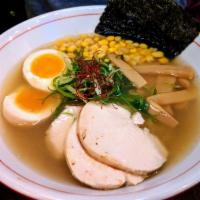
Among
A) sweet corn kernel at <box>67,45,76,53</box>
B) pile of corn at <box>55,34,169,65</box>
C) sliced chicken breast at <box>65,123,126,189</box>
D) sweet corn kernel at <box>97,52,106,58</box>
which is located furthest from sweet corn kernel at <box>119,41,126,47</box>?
sliced chicken breast at <box>65,123,126,189</box>

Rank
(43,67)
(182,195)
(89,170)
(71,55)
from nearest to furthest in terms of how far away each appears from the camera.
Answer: (89,170)
(182,195)
(43,67)
(71,55)

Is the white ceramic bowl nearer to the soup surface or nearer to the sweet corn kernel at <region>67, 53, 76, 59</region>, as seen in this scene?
the soup surface

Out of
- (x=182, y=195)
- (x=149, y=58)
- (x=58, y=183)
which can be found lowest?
(x=182, y=195)

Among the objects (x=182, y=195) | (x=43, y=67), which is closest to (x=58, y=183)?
(x=182, y=195)

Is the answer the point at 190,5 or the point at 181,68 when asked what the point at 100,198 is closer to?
the point at 181,68

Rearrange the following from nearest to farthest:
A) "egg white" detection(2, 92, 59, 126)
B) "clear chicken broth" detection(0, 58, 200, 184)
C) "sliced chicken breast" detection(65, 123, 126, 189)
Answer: "sliced chicken breast" detection(65, 123, 126, 189), "clear chicken broth" detection(0, 58, 200, 184), "egg white" detection(2, 92, 59, 126)

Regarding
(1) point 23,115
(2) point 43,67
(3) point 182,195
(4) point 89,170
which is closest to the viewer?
(4) point 89,170

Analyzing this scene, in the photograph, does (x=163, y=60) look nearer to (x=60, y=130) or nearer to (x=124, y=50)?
(x=124, y=50)
